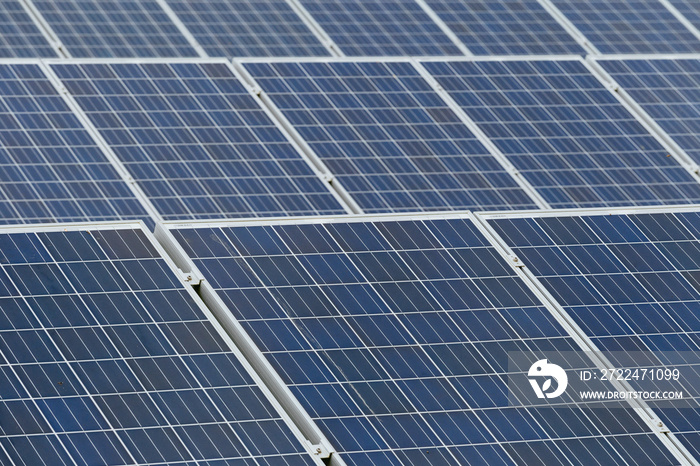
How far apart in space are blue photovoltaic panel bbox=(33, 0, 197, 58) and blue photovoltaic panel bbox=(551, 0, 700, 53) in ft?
47.5

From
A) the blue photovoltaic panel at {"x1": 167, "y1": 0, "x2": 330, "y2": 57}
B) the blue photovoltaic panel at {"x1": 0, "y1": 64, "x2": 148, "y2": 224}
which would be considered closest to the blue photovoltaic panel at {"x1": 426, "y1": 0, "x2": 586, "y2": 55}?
the blue photovoltaic panel at {"x1": 167, "y1": 0, "x2": 330, "y2": 57}

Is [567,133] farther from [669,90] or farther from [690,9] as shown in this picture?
[690,9]

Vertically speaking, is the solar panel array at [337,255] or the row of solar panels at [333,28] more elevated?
the row of solar panels at [333,28]

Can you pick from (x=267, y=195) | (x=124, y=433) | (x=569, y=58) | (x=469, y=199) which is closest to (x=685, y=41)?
(x=569, y=58)

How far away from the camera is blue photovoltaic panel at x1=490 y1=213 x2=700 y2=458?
87.1 feet

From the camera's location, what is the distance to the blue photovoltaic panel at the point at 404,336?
2380 centimetres

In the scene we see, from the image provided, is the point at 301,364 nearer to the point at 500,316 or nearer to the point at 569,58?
the point at 500,316

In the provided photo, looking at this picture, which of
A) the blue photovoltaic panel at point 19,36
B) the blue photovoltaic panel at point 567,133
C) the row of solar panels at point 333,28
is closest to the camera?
the blue photovoltaic panel at point 567,133

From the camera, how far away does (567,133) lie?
38.9 m

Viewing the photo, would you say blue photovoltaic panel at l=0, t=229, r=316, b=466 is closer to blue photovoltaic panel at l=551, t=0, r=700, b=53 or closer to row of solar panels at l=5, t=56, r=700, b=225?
row of solar panels at l=5, t=56, r=700, b=225

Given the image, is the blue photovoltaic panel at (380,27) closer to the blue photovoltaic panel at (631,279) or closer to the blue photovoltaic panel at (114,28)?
the blue photovoltaic panel at (114,28)

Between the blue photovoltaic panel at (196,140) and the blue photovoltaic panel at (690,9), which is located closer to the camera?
the blue photovoltaic panel at (196,140)

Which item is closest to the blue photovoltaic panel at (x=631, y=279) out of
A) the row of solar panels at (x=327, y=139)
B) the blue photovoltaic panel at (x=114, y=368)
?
the row of solar panels at (x=327, y=139)

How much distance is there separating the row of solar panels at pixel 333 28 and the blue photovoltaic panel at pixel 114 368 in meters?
20.1
